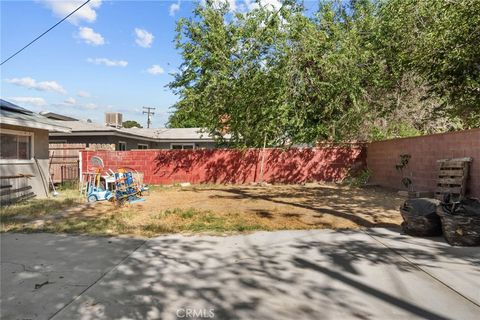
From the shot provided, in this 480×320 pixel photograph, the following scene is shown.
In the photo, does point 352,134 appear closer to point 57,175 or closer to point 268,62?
point 268,62

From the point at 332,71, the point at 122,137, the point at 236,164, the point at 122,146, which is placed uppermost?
the point at 332,71

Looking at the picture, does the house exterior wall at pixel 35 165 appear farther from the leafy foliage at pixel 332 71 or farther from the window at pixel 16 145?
the leafy foliage at pixel 332 71

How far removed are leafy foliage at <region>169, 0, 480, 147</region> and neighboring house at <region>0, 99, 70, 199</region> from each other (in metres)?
5.44

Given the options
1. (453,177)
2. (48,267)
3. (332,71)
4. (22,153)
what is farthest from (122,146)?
(48,267)

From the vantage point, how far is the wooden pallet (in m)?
9.08

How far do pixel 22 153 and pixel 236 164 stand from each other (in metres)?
8.64

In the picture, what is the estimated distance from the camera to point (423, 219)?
633 cm

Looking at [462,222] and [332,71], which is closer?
[462,222]

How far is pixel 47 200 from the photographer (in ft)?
38.0

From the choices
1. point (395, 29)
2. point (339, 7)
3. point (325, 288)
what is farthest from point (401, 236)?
point (339, 7)

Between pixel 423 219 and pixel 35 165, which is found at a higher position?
pixel 35 165

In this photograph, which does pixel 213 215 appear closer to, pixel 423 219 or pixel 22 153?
pixel 423 219

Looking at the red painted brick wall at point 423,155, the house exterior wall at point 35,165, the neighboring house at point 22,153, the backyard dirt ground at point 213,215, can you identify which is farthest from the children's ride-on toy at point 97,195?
the red painted brick wall at point 423,155

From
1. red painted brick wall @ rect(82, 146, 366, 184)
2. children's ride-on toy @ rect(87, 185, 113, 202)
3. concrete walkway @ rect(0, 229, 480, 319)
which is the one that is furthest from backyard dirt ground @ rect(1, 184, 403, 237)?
red painted brick wall @ rect(82, 146, 366, 184)
